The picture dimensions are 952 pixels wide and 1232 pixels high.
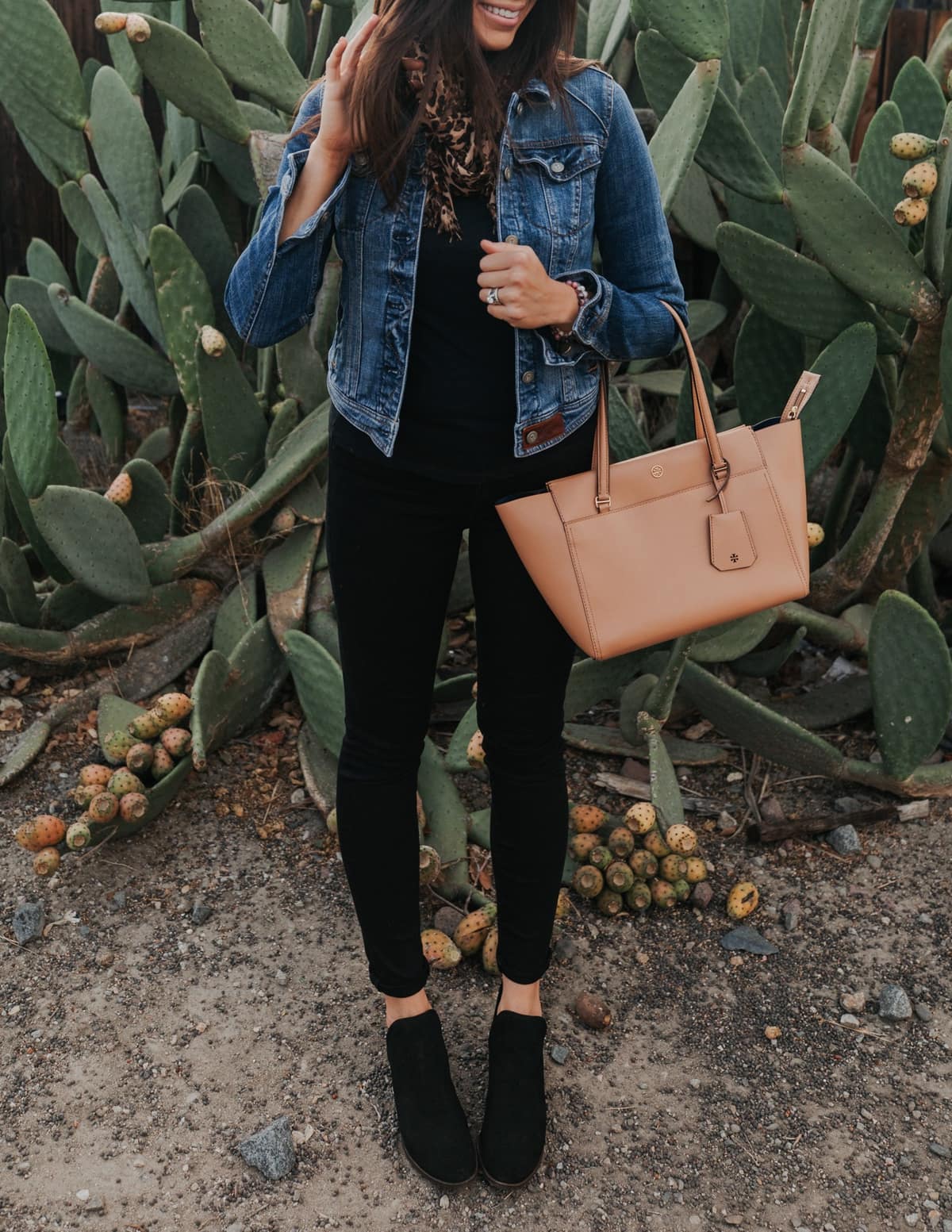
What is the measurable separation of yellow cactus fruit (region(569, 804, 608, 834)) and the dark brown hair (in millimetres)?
1266

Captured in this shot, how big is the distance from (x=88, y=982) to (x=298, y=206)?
1.36m

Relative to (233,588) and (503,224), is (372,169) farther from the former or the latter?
(233,588)

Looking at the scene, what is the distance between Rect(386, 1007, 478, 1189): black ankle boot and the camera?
1604mm

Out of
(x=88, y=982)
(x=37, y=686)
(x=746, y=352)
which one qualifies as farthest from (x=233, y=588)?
(x=746, y=352)

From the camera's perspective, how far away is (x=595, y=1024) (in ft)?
6.23

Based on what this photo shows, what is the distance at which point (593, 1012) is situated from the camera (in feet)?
6.22

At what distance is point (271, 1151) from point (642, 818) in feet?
2.87

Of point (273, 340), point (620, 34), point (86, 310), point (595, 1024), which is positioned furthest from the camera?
point (86, 310)

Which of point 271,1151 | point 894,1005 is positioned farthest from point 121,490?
point 894,1005

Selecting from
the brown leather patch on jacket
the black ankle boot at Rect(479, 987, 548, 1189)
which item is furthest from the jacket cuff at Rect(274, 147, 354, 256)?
the black ankle boot at Rect(479, 987, 548, 1189)

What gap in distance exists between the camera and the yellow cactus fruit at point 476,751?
2172 millimetres

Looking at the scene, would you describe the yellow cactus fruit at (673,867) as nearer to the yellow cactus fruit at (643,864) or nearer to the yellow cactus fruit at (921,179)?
the yellow cactus fruit at (643,864)

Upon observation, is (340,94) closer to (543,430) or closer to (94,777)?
(543,430)

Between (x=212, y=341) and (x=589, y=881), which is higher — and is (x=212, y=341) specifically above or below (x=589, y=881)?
above
